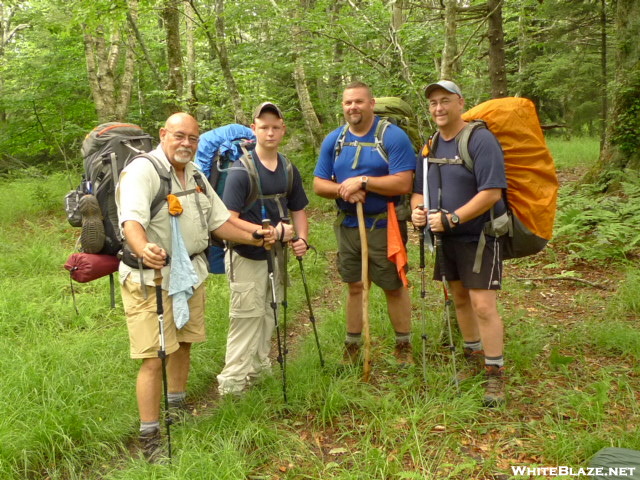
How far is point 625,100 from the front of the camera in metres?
9.15

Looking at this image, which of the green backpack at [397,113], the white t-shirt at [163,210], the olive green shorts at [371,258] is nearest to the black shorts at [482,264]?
the olive green shorts at [371,258]

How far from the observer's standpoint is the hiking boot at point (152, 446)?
3.54 m

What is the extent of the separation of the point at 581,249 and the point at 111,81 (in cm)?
980

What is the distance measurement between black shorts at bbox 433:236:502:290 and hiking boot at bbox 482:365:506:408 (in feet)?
2.15

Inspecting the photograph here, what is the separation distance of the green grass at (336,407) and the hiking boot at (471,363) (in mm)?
138

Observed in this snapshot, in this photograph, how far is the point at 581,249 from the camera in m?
7.78

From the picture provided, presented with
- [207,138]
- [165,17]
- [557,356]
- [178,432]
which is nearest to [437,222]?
[557,356]

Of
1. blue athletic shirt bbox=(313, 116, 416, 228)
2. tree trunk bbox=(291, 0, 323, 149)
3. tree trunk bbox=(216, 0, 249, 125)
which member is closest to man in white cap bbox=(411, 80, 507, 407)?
blue athletic shirt bbox=(313, 116, 416, 228)

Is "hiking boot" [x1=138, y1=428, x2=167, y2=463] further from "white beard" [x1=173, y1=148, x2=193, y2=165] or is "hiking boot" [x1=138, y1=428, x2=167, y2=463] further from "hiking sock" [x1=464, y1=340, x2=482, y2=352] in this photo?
"hiking sock" [x1=464, y1=340, x2=482, y2=352]

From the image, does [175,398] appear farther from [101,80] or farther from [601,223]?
[101,80]

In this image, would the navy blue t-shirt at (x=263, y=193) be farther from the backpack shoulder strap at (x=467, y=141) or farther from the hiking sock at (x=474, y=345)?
the hiking sock at (x=474, y=345)

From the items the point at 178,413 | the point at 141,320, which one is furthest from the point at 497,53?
the point at 178,413

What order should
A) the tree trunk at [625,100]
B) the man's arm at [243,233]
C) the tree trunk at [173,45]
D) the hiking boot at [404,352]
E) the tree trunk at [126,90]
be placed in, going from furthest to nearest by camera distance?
1. the tree trunk at [126,90]
2. the tree trunk at [173,45]
3. the tree trunk at [625,100]
4. the hiking boot at [404,352]
5. the man's arm at [243,233]

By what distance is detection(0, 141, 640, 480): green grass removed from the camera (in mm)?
3359
